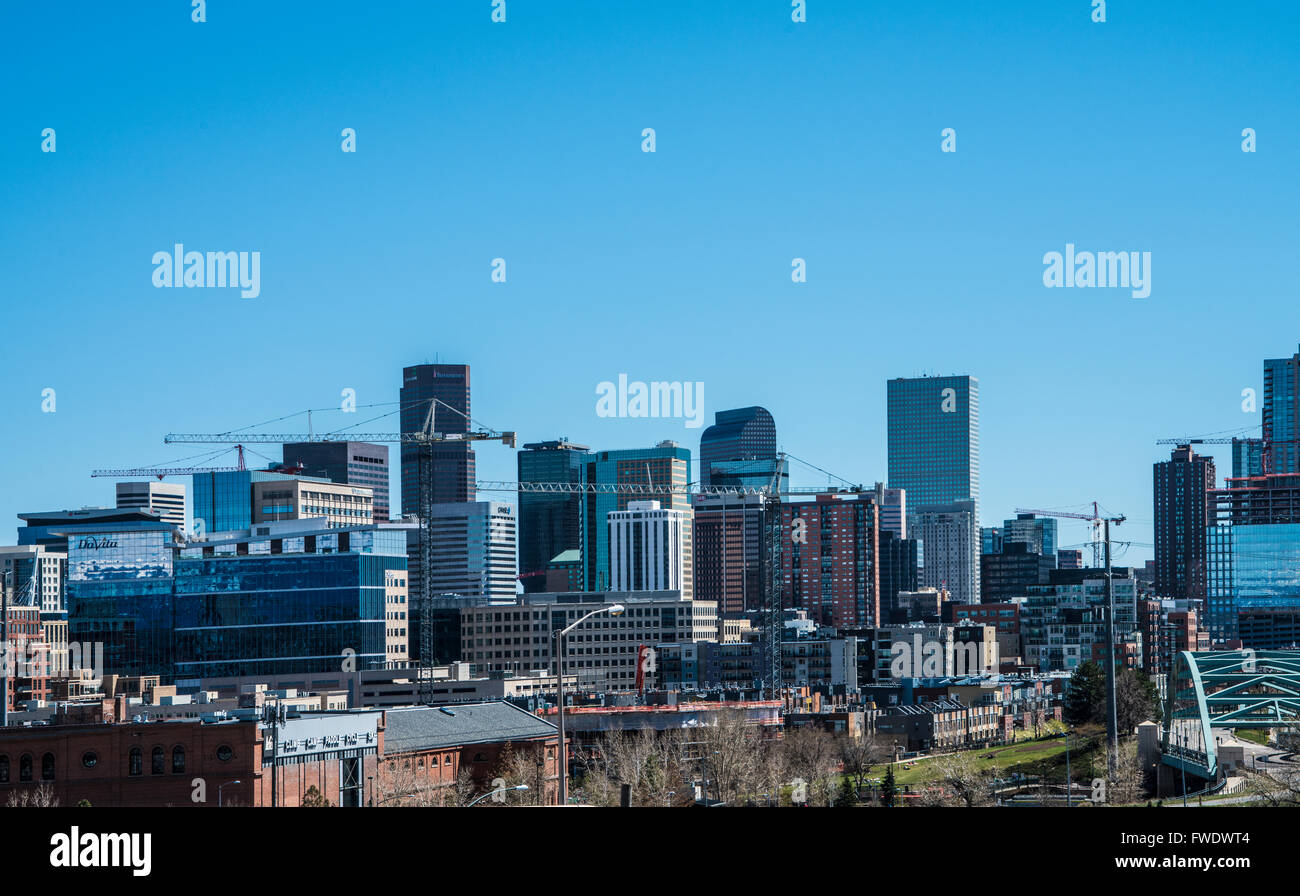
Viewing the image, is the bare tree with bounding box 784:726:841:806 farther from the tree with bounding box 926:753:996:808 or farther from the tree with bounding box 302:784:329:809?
the tree with bounding box 302:784:329:809

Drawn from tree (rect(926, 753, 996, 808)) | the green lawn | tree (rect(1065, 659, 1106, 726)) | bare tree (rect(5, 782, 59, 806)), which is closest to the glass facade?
tree (rect(1065, 659, 1106, 726))

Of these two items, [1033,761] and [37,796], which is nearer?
[37,796]

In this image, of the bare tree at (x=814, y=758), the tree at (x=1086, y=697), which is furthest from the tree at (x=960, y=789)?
the tree at (x=1086, y=697)

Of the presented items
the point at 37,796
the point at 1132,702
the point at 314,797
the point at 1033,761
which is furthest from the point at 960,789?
the point at 1132,702

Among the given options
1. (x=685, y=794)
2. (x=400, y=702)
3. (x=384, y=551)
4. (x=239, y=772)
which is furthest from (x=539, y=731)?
(x=384, y=551)

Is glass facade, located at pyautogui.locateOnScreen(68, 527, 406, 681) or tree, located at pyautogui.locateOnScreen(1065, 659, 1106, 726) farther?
glass facade, located at pyautogui.locateOnScreen(68, 527, 406, 681)

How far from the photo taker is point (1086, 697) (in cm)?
9381

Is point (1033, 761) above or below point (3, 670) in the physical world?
below

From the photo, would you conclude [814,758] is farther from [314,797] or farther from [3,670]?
[3,670]

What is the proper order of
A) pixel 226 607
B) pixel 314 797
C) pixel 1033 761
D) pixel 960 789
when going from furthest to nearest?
1. pixel 226 607
2. pixel 1033 761
3. pixel 960 789
4. pixel 314 797

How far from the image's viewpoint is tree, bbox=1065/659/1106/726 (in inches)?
3629

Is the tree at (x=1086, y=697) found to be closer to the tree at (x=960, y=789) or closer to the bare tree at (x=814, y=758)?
the bare tree at (x=814, y=758)
